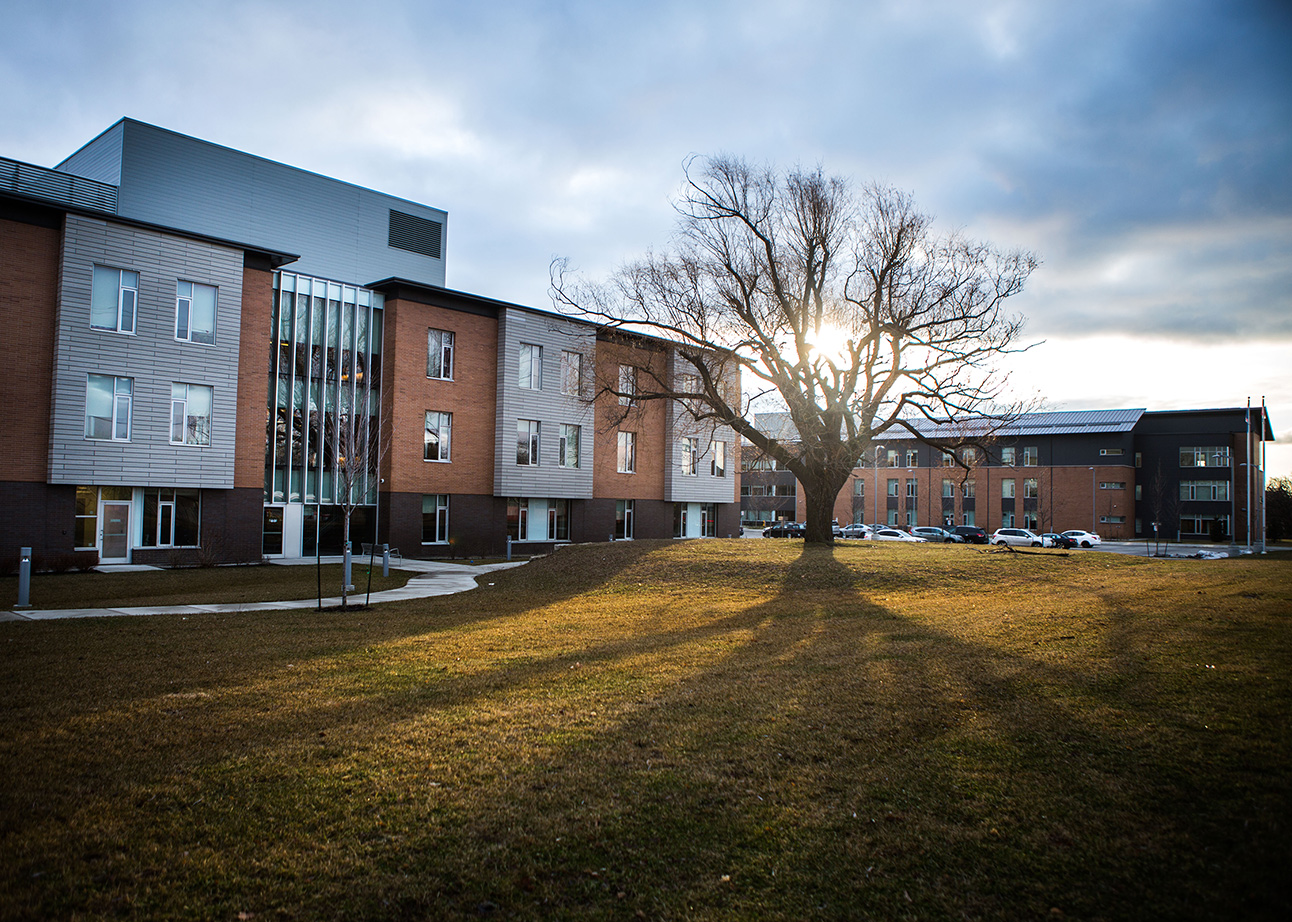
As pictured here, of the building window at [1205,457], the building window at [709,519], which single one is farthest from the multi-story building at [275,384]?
the building window at [1205,457]

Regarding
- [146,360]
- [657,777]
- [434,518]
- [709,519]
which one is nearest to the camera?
[657,777]

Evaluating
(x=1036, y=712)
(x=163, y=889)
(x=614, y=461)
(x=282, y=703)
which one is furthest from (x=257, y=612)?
(x=614, y=461)

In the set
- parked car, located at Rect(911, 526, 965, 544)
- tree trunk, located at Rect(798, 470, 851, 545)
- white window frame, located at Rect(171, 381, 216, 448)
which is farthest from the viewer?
A: parked car, located at Rect(911, 526, 965, 544)

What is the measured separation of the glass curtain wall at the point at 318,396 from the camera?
31.1 meters

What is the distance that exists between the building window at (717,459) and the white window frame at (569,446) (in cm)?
1067

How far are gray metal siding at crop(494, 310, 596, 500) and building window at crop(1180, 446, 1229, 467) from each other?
206 ft

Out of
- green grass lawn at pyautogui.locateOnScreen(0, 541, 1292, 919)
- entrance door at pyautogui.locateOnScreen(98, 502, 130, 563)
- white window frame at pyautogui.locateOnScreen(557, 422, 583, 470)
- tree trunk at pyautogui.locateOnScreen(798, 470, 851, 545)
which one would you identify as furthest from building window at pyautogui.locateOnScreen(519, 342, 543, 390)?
green grass lawn at pyautogui.locateOnScreen(0, 541, 1292, 919)

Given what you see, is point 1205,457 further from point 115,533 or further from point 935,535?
point 115,533

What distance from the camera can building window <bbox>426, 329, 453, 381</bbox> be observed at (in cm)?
3475

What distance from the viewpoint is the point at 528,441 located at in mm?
37719

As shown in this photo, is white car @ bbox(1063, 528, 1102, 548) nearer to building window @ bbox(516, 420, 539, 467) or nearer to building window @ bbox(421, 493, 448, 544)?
building window @ bbox(516, 420, 539, 467)

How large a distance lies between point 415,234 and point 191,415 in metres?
19.4

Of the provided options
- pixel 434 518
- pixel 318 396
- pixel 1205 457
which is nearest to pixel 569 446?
pixel 434 518

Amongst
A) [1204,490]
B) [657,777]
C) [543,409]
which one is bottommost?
[657,777]
